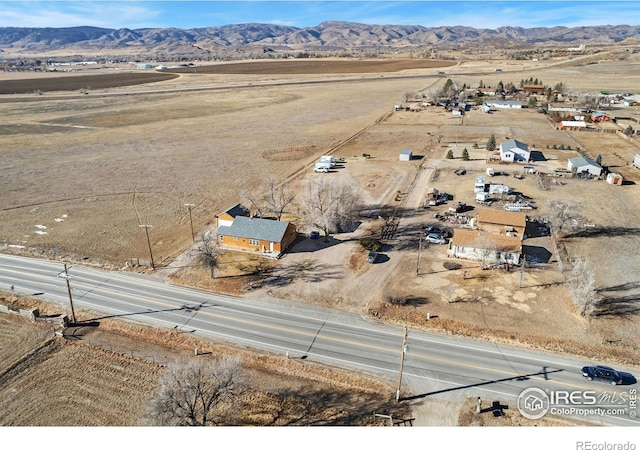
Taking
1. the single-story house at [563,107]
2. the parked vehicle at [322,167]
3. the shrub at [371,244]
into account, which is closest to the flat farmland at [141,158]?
the parked vehicle at [322,167]

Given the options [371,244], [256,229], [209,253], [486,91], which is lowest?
[371,244]

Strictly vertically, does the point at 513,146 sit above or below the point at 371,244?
above

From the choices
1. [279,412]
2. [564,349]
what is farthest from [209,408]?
[564,349]

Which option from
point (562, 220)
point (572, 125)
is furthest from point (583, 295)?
point (572, 125)

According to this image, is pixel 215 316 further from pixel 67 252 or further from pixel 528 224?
pixel 528 224

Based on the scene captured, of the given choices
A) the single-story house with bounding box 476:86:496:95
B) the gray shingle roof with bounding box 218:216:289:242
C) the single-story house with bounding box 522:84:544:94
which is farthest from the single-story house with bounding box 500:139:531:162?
the single-story house with bounding box 522:84:544:94

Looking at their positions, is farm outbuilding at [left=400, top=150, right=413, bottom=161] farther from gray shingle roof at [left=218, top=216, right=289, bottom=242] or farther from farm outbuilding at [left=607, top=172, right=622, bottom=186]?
gray shingle roof at [left=218, top=216, right=289, bottom=242]

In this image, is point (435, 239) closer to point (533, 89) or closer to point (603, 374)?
point (603, 374)
